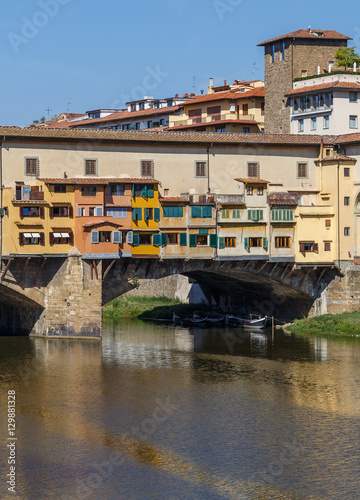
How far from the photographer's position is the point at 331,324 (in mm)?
62844

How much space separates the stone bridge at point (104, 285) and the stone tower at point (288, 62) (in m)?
16.5

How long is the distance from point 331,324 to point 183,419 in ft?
82.5

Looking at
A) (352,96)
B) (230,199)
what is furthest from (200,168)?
(352,96)

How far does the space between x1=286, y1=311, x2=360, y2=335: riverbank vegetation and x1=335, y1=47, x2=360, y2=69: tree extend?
23062 mm

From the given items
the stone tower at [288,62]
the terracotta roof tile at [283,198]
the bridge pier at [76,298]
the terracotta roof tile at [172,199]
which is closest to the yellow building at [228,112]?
the stone tower at [288,62]

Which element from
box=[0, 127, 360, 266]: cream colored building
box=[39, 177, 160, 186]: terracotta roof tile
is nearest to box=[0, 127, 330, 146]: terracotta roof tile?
Answer: box=[0, 127, 360, 266]: cream colored building

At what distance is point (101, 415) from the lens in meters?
40.1

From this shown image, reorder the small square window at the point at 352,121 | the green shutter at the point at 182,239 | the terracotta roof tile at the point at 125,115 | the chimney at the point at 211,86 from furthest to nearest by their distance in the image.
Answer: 1. the chimney at the point at 211,86
2. the terracotta roof tile at the point at 125,115
3. the small square window at the point at 352,121
4. the green shutter at the point at 182,239

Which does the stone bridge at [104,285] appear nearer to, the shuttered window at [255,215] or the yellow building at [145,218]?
the yellow building at [145,218]

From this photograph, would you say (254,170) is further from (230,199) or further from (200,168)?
(200,168)

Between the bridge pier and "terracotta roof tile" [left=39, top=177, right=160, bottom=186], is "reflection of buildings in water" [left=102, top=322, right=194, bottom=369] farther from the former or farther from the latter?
"terracotta roof tile" [left=39, top=177, right=160, bottom=186]

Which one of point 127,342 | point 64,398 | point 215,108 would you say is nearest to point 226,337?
point 127,342

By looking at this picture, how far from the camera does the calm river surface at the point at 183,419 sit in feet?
104

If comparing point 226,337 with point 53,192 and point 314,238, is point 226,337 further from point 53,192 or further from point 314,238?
point 53,192
